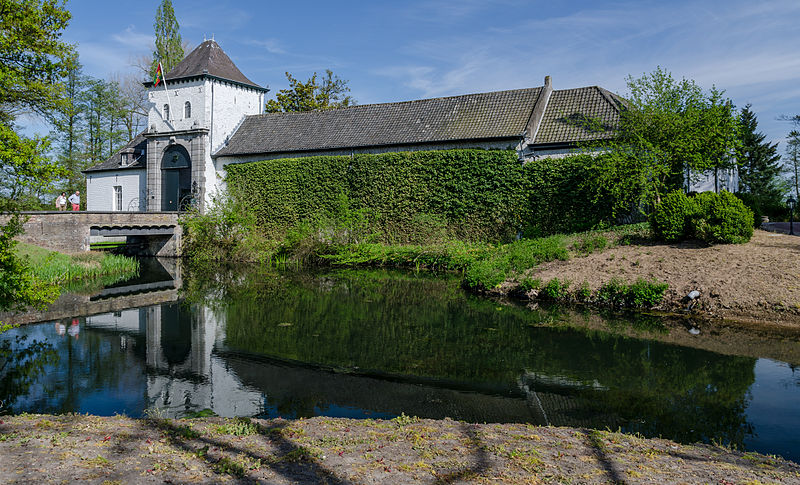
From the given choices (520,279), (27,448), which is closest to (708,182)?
(520,279)

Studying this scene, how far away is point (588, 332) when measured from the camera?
10.3 m

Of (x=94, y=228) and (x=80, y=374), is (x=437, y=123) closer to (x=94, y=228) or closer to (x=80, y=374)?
(x=94, y=228)

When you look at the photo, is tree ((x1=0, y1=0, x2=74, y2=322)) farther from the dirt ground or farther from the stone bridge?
the stone bridge

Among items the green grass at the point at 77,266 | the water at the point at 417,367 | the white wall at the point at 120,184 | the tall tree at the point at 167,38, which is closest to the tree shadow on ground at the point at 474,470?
the water at the point at 417,367

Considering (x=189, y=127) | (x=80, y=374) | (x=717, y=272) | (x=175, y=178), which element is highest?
(x=189, y=127)

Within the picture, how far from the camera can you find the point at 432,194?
24.2m

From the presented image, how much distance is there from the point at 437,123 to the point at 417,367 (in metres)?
19.0

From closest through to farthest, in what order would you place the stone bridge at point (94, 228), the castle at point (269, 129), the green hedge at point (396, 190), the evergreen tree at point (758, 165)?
the stone bridge at point (94, 228) → the green hedge at point (396, 190) → the castle at point (269, 129) → the evergreen tree at point (758, 165)

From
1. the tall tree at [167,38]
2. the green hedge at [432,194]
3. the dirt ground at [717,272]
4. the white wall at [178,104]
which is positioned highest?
the tall tree at [167,38]

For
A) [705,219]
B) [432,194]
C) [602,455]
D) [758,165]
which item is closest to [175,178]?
[432,194]

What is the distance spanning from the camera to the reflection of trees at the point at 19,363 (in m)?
A: 7.01

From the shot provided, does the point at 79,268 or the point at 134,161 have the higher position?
the point at 134,161

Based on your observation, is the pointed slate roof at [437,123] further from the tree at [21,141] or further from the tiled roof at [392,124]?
the tree at [21,141]

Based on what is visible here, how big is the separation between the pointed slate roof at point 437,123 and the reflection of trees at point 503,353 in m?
11.4
